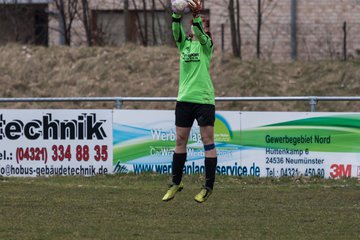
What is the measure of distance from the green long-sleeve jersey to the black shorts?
7 centimetres

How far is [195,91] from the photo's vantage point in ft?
37.8

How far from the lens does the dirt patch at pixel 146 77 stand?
2369cm

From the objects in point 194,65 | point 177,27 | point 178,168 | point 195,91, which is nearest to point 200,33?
point 177,27

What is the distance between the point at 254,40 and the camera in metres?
31.9

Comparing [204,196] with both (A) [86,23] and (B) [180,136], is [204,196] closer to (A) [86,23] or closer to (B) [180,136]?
(B) [180,136]

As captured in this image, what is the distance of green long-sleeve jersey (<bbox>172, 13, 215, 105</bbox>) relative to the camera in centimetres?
1145

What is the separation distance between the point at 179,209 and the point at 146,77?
Answer: 13.1 meters

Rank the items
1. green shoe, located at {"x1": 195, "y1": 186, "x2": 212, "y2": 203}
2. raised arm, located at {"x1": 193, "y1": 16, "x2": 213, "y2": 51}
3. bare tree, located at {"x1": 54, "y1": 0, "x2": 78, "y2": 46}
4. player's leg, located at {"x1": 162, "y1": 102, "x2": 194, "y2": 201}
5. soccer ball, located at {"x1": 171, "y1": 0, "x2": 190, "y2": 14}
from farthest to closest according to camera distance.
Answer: bare tree, located at {"x1": 54, "y1": 0, "x2": 78, "y2": 46} → player's leg, located at {"x1": 162, "y1": 102, "x2": 194, "y2": 201} → green shoe, located at {"x1": 195, "y1": 186, "x2": 212, "y2": 203} → raised arm, located at {"x1": 193, "y1": 16, "x2": 213, "y2": 51} → soccer ball, located at {"x1": 171, "y1": 0, "x2": 190, "y2": 14}

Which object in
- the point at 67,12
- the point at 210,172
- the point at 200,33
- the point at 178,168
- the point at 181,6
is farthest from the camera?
the point at 67,12

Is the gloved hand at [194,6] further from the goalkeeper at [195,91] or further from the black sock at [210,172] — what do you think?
the black sock at [210,172]

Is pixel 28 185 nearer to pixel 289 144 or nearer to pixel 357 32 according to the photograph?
pixel 289 144

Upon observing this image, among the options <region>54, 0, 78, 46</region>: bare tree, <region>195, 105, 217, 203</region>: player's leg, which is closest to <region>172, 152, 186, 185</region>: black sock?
<region>195, 105, 217, 203</region>: player's leg

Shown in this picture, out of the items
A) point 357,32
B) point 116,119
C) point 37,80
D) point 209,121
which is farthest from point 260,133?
point 357,32

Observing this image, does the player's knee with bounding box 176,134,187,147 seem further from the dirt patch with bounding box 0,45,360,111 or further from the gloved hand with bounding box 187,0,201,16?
the dirt patch with bounding box 0,45,360,111
